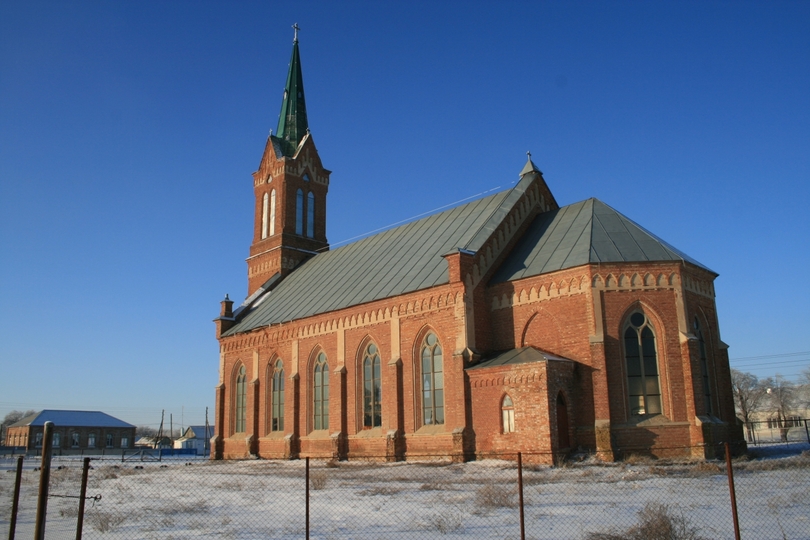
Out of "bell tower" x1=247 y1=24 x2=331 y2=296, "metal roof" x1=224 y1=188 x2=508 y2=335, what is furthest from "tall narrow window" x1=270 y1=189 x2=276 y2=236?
"metal roof" x1=224 y1=188 x2=508 y2=335

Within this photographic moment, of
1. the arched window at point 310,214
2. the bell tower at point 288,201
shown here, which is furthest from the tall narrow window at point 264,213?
the arched window at point 310,214

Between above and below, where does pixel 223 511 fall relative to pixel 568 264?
below

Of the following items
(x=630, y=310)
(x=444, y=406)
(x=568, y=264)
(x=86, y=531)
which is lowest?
(x=86, y=531)

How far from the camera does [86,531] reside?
12312 mm

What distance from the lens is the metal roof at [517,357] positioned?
24.9m

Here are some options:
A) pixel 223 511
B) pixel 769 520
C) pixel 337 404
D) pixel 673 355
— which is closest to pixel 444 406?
pixel 337 404

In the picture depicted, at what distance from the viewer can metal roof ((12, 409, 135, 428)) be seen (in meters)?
73.2

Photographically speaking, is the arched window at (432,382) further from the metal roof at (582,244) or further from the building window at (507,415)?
the metal roof at (582,244)

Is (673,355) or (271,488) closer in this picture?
(271,488)

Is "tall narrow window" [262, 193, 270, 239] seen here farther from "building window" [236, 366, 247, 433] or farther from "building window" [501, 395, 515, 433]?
"building window" [501, 395, 515, 433]

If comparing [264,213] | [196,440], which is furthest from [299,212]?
[196,440]

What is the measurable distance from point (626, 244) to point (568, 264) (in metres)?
2.48

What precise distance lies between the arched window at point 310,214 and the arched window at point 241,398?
11927 millimetres

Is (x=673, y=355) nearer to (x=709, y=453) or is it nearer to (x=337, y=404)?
(x=709, y=453)
